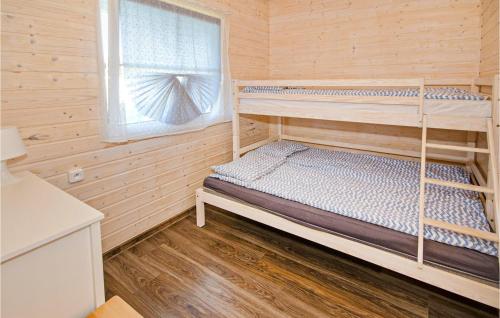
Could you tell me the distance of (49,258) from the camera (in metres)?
1.05

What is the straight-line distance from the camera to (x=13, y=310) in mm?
977

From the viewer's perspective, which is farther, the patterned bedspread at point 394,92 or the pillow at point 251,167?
the pillow at point 251,167

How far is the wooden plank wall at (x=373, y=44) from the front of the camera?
263cm

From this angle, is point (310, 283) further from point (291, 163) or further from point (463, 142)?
point (463, 142)

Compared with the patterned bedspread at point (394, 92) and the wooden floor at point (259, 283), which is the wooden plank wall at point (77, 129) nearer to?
the wooden floor at point (259, 283)

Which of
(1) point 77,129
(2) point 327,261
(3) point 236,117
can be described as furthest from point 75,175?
(2) point 327,261

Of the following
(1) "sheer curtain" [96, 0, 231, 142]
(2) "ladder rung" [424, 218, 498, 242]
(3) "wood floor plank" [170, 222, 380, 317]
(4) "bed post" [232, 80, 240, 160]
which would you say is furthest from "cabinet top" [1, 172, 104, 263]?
(4) "bed post" [232, 80, 240, 160]

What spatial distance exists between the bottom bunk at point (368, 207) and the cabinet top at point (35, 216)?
1249 millimetres

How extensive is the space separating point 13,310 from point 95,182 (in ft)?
3.73

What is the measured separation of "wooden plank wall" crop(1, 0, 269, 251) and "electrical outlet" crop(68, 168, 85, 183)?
0.10ft

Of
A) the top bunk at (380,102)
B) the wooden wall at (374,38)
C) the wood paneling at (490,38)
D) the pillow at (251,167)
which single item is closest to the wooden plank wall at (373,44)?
the wooden wall at (374,38)

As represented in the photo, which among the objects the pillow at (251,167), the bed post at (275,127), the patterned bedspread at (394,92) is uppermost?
the patterned bedspread at (394,92)

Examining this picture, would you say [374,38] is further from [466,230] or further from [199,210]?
[199,210]

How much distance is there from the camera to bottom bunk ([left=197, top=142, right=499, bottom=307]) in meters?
1.47
